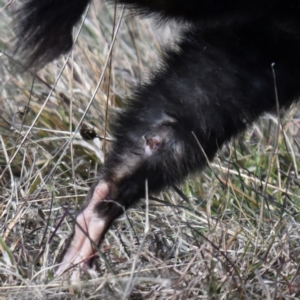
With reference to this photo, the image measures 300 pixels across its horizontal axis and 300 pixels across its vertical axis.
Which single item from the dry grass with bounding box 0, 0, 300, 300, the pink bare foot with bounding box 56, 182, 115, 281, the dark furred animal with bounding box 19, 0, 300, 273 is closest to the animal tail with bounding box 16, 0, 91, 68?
the dark furred animal with bounding box 19, 0, 300, 273

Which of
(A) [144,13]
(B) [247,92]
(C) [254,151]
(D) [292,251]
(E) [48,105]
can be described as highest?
(A) [144,13]

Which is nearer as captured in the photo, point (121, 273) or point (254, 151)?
point (121, 273)

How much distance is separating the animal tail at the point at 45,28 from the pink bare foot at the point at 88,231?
35 centimetres

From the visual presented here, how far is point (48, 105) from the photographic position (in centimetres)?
298

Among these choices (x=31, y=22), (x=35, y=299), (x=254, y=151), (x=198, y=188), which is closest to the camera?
(x=35, y=299)

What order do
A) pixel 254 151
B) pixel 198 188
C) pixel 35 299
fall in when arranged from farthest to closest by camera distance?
pixel 254 151 → pixel 198 188 → pixel 35 299

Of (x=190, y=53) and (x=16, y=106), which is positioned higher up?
(x=190, y=53)

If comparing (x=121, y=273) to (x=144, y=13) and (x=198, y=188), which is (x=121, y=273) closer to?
(x=144, y=13)

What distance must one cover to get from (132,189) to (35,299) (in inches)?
13.8

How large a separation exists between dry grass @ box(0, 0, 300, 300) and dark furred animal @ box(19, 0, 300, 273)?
10cm

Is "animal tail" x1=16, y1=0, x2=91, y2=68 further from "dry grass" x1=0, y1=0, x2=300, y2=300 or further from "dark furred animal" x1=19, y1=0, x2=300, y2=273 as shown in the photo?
"dry grass" x1=0, y1=0, x2=300, y2=300

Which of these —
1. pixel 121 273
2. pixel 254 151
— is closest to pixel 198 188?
pixel 254 151

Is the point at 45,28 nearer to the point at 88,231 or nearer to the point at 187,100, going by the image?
the point at 187,100

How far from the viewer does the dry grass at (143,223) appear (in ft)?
5.58
